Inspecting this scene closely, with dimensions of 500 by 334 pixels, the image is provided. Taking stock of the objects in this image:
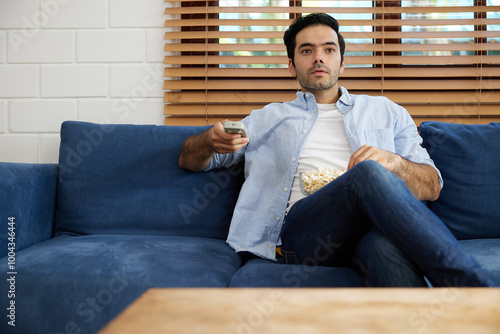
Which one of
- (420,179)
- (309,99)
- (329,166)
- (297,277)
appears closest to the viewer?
(297,277)

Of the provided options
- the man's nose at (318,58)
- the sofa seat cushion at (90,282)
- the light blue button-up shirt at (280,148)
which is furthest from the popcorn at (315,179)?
the man's nose at (318,58)

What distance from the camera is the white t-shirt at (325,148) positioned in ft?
5.03

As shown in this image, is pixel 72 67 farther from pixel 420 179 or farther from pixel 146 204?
pixel 420 179

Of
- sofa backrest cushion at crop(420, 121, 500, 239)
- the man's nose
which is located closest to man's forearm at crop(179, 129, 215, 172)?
the man's nose

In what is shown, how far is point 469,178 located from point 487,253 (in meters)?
0.34

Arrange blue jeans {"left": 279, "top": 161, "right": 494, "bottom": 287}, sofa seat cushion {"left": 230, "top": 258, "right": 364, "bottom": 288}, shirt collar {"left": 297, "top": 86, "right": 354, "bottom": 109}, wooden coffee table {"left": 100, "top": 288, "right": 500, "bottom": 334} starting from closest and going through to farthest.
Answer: wooden coffee table {"left": 100, "top": 288, "right": 500, "bottom": 334}, blue jeans {"left": 279, "top": 161, "right": 494, "bottom": 287}, sofa seat cushion {"left": 230, "top": 258, "right": 364, "bottom": 288}, shirt collar {"left": 297, "top": 86, "right": 354, "bottom": 109}

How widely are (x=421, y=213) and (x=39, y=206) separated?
49.4 inches

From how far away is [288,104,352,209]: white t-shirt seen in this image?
153 cm

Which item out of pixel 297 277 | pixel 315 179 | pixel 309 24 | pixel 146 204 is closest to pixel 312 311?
pixel 297 277

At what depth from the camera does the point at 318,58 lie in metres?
1.69

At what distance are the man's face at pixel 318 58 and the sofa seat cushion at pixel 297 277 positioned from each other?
0.80 m

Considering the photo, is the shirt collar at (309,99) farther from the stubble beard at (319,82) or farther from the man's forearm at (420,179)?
the man's forearm at (420,179)

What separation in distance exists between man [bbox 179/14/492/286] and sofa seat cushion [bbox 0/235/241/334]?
271mm

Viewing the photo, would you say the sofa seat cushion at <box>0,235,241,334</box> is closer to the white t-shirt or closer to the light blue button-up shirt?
the light blue button-up shirt
